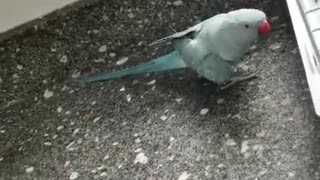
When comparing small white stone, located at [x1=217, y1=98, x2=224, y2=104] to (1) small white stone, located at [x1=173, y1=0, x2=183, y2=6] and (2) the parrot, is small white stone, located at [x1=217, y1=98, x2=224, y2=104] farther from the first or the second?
(1) small white stone, located at [x1=173, y1=0, x2=183, y2=6]

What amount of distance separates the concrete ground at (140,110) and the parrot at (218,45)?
3cm

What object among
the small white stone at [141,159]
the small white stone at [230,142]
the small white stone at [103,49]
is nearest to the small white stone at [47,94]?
the small white stone at [103,49]

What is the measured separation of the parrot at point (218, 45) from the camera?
2.79 feet

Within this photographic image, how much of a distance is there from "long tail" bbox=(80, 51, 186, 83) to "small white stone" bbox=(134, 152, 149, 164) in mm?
143

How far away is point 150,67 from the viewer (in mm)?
962

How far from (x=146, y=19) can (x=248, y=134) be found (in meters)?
0.31

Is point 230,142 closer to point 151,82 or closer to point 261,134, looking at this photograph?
point 261,134

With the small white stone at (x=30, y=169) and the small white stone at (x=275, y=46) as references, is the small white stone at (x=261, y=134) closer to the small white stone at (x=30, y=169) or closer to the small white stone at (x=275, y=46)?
the small white stone at (x=275, y=46)

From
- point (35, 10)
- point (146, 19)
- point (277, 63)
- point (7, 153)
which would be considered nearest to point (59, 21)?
point (35, 10)

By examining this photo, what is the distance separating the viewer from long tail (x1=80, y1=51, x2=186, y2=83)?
936 millimetres

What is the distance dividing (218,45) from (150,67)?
0.44 ft

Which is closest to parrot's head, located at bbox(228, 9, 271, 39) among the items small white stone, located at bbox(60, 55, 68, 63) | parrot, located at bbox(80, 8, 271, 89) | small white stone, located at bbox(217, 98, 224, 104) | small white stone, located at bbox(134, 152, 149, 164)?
parrot, located at bbox(80, 8, 271, 89)

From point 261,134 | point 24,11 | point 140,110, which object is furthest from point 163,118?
point 24,11

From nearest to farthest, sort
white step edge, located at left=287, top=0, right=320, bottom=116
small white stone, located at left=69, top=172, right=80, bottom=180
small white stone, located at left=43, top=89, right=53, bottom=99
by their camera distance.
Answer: white step edge, located at left=287, top=0, right=320, bottom=116 → small white stone, located at left=69, top=172, right=80, bottom=180 → small white stone, located at left=43, top=89, right=53, bottom=99
